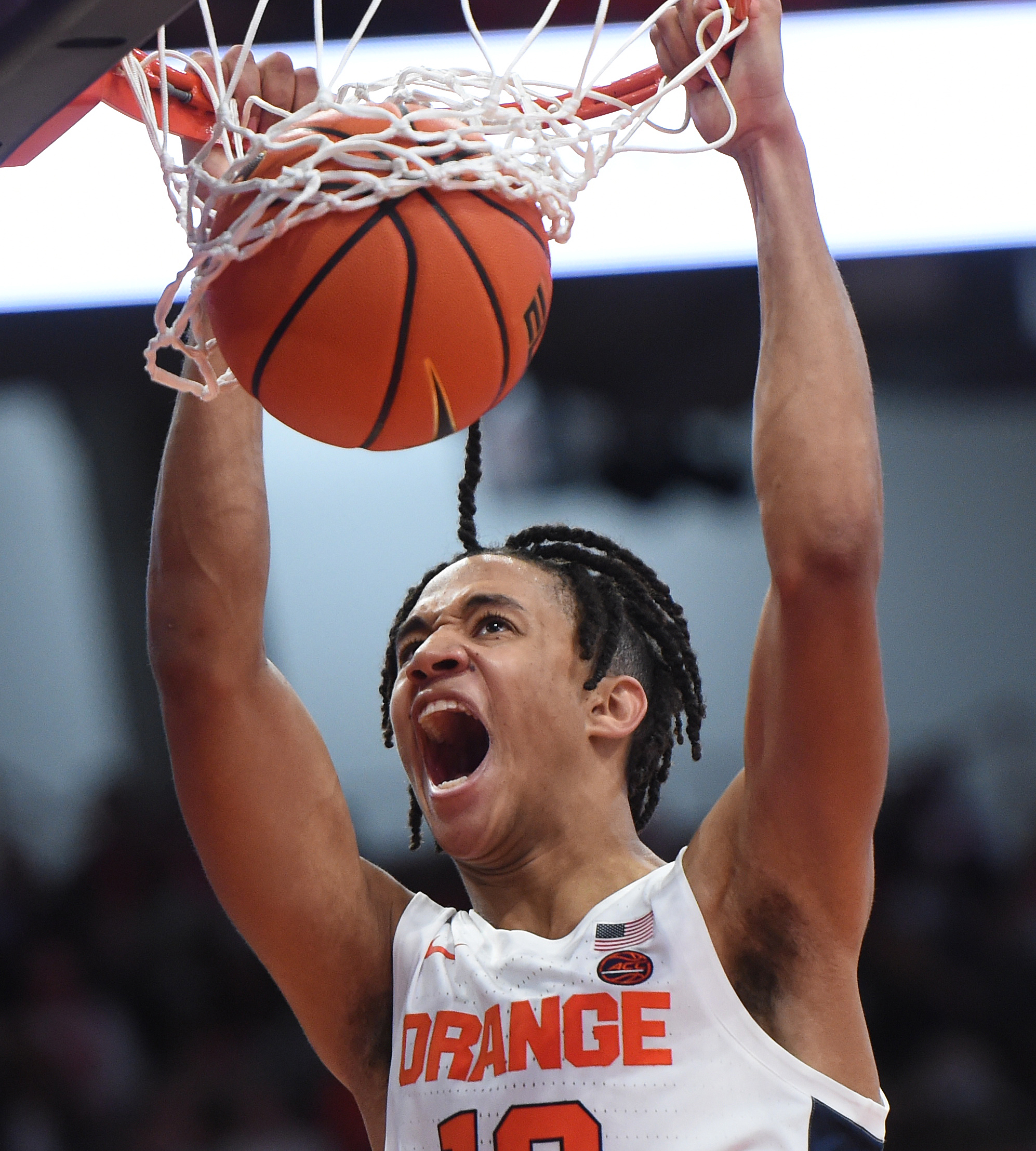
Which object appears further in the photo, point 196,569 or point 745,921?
point 196,569

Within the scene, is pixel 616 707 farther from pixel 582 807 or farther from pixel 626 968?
pixel 626 968

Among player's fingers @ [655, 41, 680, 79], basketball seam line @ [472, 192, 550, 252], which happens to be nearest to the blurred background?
player's fingers @ [655, 41, 680, 79]

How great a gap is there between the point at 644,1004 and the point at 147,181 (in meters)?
3.20

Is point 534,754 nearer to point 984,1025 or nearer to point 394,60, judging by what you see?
point 394,60

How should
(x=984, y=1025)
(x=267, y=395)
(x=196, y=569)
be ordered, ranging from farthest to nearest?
(x=984, y=1025) < (x=196, y=569) < (x=267, y=395)

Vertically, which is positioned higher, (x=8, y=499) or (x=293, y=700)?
(x=8, y=499)

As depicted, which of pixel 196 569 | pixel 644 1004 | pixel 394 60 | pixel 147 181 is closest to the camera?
pixel 644 1004

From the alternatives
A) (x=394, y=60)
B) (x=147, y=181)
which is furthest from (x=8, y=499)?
(x=394, y=60)

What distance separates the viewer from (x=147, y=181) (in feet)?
14.5

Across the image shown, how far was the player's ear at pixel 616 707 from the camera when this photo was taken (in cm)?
257

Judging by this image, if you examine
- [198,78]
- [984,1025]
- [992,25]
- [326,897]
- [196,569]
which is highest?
[992,25]

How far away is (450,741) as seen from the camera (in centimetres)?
267

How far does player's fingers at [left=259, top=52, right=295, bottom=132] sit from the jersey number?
1585 mm

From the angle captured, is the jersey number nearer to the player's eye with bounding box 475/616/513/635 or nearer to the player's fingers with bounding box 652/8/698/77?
the player's eye with bounding box 475/616/513/635
